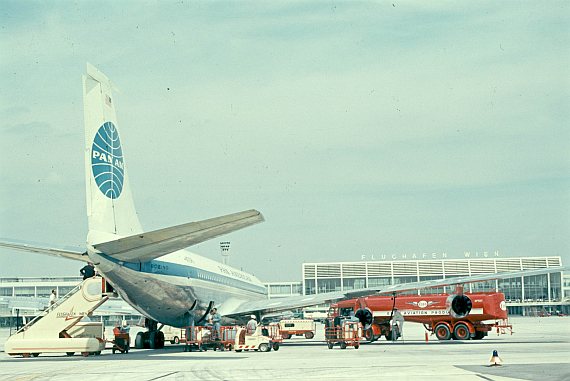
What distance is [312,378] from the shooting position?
1278cm

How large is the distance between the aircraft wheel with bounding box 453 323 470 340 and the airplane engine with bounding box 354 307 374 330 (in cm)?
469

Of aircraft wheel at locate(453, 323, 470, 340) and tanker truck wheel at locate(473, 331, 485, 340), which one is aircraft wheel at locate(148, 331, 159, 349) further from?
tanker truck wheel at locate(473, 331, 485, 340)

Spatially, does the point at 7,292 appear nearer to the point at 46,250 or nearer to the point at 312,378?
the point at 46,250

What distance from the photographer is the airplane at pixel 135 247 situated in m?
17.4

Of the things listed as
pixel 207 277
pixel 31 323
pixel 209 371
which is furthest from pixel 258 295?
pixel 209 371

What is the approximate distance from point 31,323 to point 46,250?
4312 millimetres

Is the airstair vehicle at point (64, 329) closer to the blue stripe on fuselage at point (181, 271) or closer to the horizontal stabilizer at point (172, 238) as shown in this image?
the blue stripe on fuselage at point (181, 271)

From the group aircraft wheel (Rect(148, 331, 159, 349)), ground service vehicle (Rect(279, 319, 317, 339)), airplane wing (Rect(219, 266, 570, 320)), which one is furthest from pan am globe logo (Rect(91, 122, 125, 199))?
ground service vehicle (Rect(279, 319, 317, 339))

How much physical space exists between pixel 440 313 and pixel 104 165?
1998cm

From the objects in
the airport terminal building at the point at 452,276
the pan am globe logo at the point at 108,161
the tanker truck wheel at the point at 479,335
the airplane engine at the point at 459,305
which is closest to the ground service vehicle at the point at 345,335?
the airplane engine at the point at 459,305

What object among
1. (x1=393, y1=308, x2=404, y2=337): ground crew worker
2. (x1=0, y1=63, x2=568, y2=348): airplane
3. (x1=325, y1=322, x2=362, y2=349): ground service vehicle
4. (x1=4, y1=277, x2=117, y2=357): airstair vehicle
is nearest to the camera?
(x1=0, y1=63, x2=568, y2=348): airplane

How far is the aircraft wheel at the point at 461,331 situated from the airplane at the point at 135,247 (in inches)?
158

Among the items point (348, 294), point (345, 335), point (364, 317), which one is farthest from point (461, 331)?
point (345, 335)

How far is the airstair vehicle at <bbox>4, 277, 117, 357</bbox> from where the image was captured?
2136 cm
